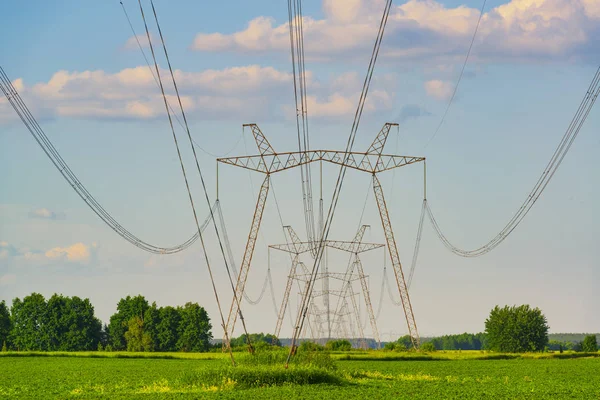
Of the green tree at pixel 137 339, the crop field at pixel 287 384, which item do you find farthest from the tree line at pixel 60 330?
the crop field at pixel 287 384

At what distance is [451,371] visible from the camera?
85.5 m

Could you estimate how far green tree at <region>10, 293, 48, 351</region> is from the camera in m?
195

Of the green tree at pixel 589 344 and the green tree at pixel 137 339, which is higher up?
the green tree at pixel 137 339

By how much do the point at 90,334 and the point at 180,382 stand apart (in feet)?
467

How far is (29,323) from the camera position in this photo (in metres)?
197

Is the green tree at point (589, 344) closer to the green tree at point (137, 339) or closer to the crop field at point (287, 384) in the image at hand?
the green tree at point (137, 339)

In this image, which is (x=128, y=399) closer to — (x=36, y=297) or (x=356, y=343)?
(x=356, y=343)

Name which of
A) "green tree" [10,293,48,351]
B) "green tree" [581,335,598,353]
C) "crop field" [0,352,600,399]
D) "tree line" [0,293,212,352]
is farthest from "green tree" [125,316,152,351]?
"crop field" [0,352,600,399]

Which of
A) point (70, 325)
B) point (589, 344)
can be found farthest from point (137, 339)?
point (589, 344)

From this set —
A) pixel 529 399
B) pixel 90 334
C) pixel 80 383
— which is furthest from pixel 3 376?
pixel 90 334

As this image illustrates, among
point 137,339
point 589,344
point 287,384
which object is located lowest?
point 287,384

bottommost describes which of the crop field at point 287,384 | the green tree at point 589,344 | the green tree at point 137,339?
the crop field at point 287,384

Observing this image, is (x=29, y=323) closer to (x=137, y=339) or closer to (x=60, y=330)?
(x=60, y=330)

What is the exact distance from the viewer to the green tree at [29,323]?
7667 inches
